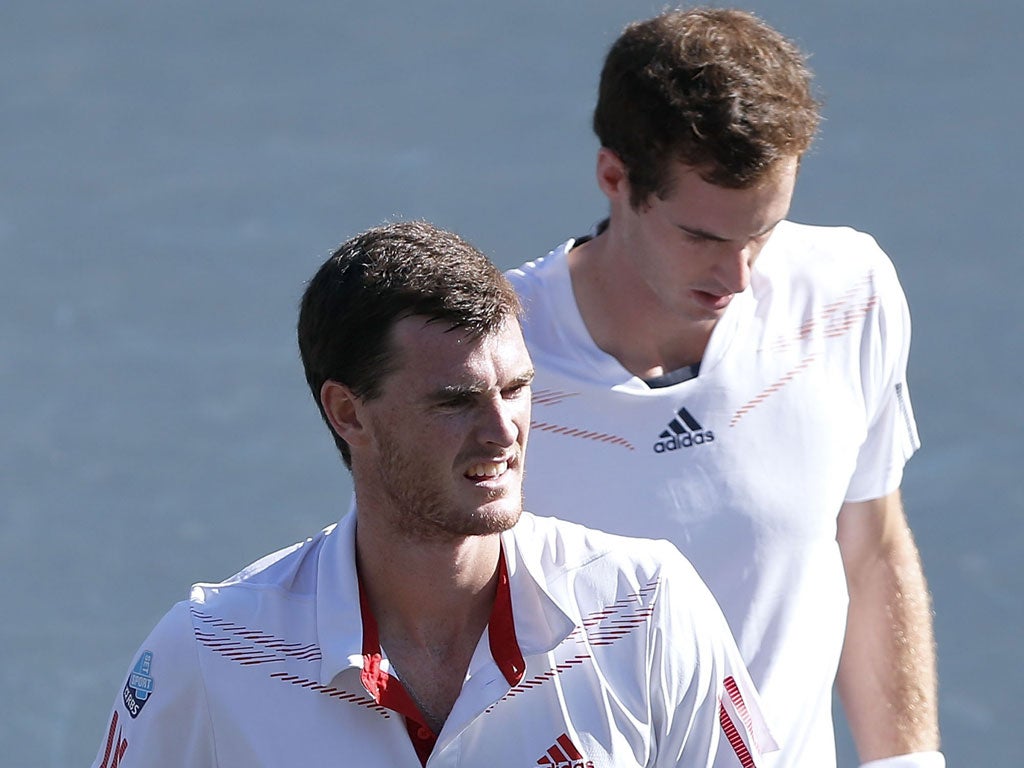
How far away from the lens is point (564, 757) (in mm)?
2312

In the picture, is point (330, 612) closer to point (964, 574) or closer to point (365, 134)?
point (964, 574)

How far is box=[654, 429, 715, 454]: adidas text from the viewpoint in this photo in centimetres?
298

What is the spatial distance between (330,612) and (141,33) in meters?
5.21

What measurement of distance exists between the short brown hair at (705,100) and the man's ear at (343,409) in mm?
699

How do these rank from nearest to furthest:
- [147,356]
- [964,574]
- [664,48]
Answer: [664,48] → [964,574] → [147,356]

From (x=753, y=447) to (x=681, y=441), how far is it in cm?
12

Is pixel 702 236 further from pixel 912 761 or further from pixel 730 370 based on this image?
pixel 912 761

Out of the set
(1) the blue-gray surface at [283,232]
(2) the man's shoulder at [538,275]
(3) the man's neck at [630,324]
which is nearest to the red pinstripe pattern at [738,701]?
(3) the man's neck at [630,324]

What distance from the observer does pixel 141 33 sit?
7199 millimetres

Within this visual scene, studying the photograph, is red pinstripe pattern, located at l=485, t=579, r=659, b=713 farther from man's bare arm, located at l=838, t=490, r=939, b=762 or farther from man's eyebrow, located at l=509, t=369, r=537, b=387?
man's bare arm, located at l=838, t=490, r=939, b=762

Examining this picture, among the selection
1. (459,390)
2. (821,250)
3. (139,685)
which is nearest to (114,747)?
(139,685)

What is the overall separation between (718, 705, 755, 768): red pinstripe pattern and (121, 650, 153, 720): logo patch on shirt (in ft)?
2.38

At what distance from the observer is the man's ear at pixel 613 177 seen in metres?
2.98

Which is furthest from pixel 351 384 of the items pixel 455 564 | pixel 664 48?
pixel 664 48
